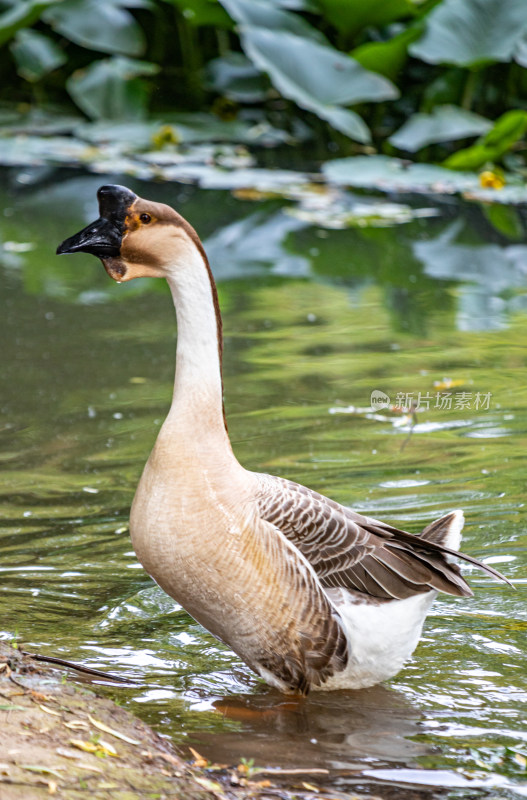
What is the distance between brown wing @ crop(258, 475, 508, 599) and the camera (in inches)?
139

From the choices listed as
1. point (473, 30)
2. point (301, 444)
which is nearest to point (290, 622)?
point (301, 444)

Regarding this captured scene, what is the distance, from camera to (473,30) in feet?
41.2

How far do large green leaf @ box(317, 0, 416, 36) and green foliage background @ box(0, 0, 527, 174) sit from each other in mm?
22

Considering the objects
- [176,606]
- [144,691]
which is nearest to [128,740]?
[144,691]

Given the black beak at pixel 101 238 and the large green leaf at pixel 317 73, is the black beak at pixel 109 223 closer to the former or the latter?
the black beak at pixel 101 238

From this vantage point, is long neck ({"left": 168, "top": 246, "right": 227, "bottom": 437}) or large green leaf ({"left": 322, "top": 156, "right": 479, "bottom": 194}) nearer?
long neck ({"left": 168, "top": 246, "right": 227, "bottom": 437})

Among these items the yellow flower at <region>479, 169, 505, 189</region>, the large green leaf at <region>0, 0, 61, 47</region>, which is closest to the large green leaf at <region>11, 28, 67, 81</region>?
the large green leaf at <region>0, 0, 61, 47</region>

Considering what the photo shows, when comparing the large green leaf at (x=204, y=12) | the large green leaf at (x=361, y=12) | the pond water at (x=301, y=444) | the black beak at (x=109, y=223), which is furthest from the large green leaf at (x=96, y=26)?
the black beak at (x=109, y=223)

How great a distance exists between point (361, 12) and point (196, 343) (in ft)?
36.0

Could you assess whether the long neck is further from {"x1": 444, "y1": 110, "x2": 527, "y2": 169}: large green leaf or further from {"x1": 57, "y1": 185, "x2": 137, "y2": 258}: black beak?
{"x1": 444, "y1": 110, "x2": 527, "y2": 169}: large green leaf

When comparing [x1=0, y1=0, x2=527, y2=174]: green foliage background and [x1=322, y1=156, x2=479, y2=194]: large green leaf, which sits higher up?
[x1=0, y1=0, x2=527, y2=174]: green foliage background

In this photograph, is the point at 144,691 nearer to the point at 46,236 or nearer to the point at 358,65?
the point at 46,236

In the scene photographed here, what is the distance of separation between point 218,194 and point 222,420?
30.2 feet

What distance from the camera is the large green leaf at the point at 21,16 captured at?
13.0m
